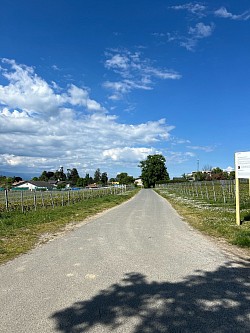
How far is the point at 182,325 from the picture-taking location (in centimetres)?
365

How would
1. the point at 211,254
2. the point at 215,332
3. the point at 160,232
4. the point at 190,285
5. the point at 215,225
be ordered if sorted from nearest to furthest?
the point at 215,332 < the point at 190,285 < the point at 211,254 < the point at 160,232 < the point at 215,225

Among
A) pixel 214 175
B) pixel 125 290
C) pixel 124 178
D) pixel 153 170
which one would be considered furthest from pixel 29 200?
pixel 124 178

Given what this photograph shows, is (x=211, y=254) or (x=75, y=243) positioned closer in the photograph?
(x=211, y=254)

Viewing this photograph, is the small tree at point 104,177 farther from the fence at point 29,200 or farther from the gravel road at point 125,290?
the gravel road at point 125,290

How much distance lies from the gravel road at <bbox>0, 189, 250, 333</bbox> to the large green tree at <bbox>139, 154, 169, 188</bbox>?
12750cm

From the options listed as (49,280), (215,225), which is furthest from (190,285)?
(215,225)

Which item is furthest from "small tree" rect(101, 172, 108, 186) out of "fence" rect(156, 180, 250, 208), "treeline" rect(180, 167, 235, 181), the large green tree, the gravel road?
the gravel road

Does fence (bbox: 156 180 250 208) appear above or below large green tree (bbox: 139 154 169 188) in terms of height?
below

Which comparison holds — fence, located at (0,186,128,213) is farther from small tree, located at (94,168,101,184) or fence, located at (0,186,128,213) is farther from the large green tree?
small tree, located at (94,168,101,184)

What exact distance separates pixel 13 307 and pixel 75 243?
189 inches

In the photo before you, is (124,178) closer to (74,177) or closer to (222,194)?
(74,177)

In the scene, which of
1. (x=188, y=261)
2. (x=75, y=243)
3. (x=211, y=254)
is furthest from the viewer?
(x=75, y=243)

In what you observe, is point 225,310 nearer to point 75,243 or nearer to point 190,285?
point 190,285

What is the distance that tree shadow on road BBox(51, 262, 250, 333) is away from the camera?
3652 millimetres
